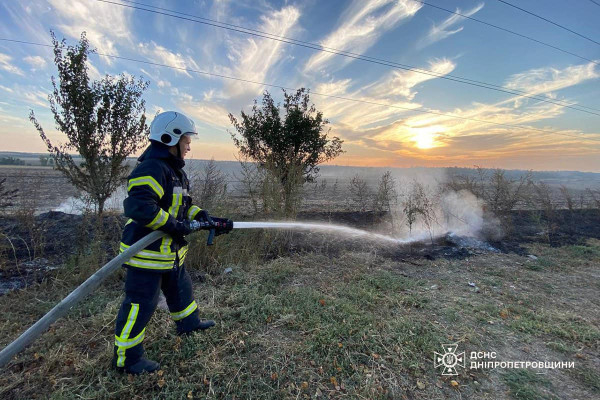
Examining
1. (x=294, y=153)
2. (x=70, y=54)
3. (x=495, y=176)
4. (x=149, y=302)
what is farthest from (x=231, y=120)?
(x=495, y=176)

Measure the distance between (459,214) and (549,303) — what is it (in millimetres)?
4861

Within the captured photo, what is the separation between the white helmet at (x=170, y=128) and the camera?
7.92 feet

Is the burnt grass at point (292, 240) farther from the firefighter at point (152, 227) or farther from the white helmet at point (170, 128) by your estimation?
the white helmet at point (170, 128)

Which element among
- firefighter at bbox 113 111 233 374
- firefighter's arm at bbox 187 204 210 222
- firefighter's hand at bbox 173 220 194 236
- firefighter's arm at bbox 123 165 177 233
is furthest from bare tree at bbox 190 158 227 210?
firefighter's arm at bbox 123 165 177 233

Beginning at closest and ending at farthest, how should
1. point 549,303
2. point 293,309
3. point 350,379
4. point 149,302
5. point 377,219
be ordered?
point 149,302 → point 350,379 → point 293,309 → point 549,303 → point 377,219

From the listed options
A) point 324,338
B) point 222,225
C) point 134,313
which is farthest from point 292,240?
point 134,313

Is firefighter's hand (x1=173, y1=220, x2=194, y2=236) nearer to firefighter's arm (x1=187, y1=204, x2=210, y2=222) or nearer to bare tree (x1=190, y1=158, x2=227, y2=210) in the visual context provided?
firefighter's arm (x1=187, y1=204, x2=210, y2=222)

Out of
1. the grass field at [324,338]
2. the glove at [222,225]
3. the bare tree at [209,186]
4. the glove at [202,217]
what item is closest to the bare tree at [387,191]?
the grass field at [324,338]

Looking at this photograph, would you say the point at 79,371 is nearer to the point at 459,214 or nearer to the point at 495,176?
the point at 459,214

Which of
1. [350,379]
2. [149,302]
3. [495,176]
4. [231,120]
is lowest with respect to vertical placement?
[350,379]

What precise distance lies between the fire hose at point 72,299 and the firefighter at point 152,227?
0.14 meters

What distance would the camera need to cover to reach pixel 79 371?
2.38 meters
